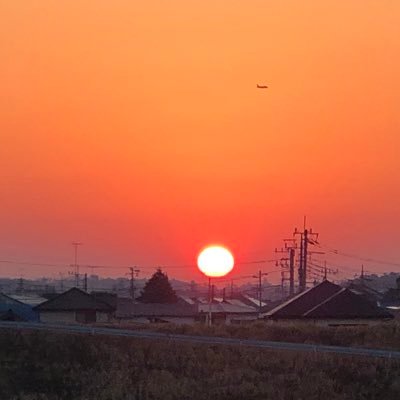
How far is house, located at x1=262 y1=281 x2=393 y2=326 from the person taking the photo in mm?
45625

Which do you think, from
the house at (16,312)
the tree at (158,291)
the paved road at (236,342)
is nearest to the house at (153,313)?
the house at (16,312)

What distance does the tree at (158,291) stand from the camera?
7556 cm

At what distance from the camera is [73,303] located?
52.4 m

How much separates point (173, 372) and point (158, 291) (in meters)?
48.4

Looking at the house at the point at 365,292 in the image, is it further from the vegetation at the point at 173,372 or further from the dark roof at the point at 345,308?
the vegetation at the point at 173,372

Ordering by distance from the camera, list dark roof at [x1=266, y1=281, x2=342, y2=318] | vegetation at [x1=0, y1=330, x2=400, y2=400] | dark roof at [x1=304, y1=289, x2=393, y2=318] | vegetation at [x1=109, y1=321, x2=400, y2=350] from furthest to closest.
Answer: dark roof at [x1=266, y1=281, x2=342, y2=318] → dark roof at [x1=304, y1=289, x2=393, y2=318] → vegetation at [x1=109, y1=321, x2=400, y2=350] → vegetation at [x1=0, y1=330, x2=400, y2=400]

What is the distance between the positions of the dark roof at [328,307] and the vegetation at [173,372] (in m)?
16.2

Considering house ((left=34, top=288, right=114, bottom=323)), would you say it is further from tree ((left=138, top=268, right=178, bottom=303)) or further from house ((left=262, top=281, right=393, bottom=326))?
tree ((left=138, top=268, right=178, bottom=303))

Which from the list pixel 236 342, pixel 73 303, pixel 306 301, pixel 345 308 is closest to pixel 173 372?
pixel 236 342

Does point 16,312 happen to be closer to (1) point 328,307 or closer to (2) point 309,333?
(1) point 328,307

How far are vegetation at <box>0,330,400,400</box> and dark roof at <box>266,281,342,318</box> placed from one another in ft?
54.8

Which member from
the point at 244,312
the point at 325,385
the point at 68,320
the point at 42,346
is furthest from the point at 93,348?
the point at 244,312

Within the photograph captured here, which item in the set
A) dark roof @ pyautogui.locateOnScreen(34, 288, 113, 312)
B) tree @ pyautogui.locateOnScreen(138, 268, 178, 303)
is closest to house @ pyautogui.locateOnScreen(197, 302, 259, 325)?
tree @ pyautogui.locateOnScreen(138, 268, 178, 303)

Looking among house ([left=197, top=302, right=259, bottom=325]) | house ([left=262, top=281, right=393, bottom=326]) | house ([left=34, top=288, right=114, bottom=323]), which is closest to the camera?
house ([left=262, top=281, right=393, bottom=326])
